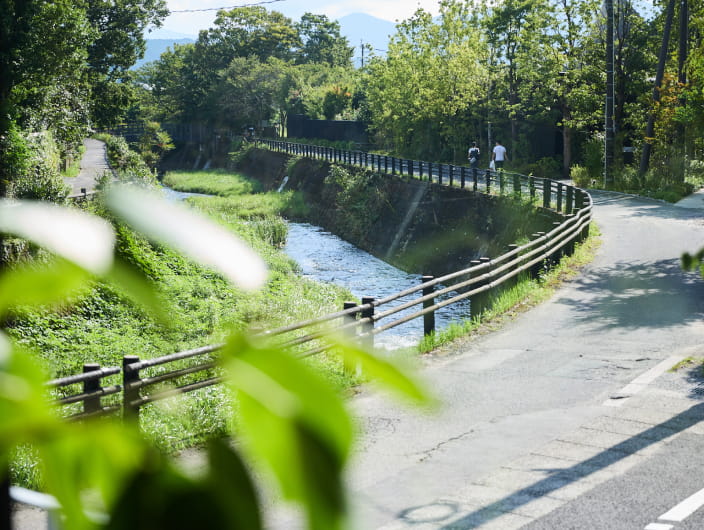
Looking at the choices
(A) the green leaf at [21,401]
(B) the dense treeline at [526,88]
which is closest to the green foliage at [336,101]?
(B) the dense treeline at [526,88]

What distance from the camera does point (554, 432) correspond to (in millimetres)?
8539

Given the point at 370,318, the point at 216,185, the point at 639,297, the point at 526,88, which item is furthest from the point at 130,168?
the point at 526,88

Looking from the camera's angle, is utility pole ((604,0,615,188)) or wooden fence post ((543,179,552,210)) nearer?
wooden fence post ((543,179,552,210))

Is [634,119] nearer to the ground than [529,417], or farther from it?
farther from it

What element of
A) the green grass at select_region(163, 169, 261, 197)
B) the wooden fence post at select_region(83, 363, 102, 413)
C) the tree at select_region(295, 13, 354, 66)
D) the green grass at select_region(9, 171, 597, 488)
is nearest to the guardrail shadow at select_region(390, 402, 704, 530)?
the green grass at select_region(9, 171, 597, 488)

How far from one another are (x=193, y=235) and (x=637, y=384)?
10.3 metres

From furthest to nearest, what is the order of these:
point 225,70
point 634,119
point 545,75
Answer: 1. point 225,70
2. point 545,75
3. point 634,119

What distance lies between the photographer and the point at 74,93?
26.9 meters

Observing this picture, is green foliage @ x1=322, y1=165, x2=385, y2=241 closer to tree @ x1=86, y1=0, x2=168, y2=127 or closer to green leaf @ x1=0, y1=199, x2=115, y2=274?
tree @ x1=86, y1=0, x2=168, y2=127

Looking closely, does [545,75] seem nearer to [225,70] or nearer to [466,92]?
[466,92]

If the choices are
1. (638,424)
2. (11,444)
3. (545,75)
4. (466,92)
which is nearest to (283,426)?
(11,444)

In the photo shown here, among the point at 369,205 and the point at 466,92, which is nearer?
the point at 369,205

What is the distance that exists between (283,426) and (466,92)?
48.9 m

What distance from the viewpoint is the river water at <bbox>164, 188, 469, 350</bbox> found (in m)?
21.7
